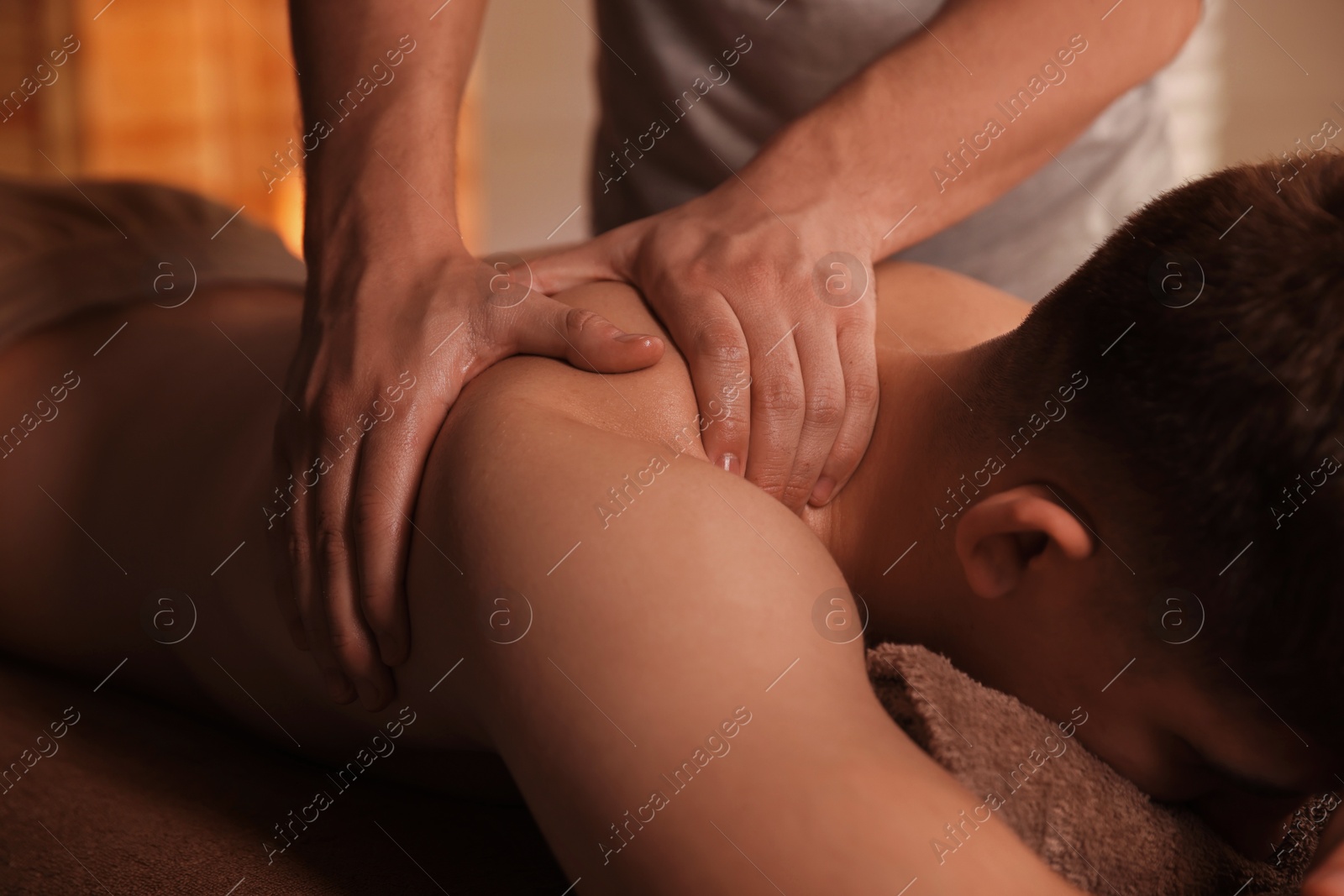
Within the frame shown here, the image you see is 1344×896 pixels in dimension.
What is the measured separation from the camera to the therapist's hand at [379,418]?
27.9 inches

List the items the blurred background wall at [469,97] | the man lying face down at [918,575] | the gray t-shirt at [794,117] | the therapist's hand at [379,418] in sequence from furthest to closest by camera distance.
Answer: the blurred background wall at [469,97], the gray t-shirt at [794,117], the therapist's hand at [379,418], the man lying face down at [918,575]

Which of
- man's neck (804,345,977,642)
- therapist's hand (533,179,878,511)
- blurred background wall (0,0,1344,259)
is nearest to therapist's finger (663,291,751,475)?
therapist's hand (533,179,878,511)

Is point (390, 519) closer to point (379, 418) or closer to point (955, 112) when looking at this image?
point (379, 418)

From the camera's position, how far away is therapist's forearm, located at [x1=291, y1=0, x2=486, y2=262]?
3.07 ft

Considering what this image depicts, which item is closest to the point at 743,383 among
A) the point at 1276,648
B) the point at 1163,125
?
the point at 1276,648

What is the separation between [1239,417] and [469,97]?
12.8 ft

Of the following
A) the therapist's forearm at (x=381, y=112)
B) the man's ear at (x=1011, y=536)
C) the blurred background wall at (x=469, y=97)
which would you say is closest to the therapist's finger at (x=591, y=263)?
the therapist's forearm at (x=381, y=112)

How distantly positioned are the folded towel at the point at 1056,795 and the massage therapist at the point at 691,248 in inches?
8.2

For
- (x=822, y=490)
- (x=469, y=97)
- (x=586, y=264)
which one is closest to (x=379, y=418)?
(x=586, y=264)

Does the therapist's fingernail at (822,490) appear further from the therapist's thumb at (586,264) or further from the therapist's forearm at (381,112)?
the therapist's forearm at (381,112)

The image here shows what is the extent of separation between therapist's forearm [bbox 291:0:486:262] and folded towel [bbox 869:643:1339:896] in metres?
0.56

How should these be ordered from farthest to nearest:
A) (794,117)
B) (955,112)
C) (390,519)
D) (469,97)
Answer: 1. (469,97)
2. (794,117)
3. (955,112)
4. (390,519)

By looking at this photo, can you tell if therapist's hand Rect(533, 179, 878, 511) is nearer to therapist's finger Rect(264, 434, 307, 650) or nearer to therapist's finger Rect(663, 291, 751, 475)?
therapist's finger Rect(663, 291, 751, 475)

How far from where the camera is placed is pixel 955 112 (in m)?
0.94
